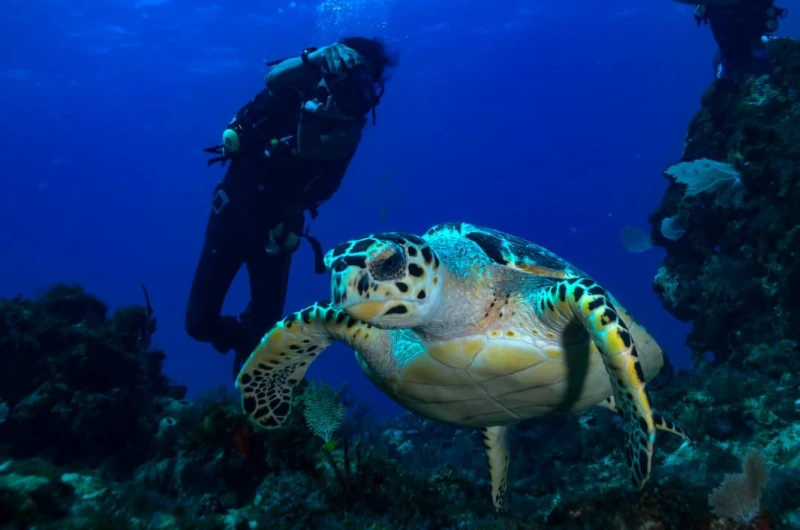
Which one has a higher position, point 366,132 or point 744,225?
point 366,132

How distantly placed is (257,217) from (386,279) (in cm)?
472

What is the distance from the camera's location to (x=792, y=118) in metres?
5.93

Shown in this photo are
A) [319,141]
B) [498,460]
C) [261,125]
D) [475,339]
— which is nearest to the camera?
[475,339]

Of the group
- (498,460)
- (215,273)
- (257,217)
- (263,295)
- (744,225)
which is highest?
(257,217)

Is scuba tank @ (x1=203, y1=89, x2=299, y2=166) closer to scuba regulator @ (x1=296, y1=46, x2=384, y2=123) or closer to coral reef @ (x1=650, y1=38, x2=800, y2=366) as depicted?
scuba regulator @ (x1=296, y1=46, x2=384, y2=123)

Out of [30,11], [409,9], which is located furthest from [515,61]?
[30,11]

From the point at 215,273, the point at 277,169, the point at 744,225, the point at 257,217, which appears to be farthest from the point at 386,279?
the point at 744,225

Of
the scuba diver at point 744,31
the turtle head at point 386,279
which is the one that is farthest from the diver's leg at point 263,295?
the scuba diver at point 744,31

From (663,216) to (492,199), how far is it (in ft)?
360

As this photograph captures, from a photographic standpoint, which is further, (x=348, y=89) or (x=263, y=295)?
(x=263, y=295)

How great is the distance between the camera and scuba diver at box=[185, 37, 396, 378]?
584 centimetres

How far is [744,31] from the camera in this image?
27.9ft

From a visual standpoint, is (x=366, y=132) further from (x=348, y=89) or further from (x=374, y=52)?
(x=348, y=89)

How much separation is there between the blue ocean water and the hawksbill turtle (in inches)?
998
